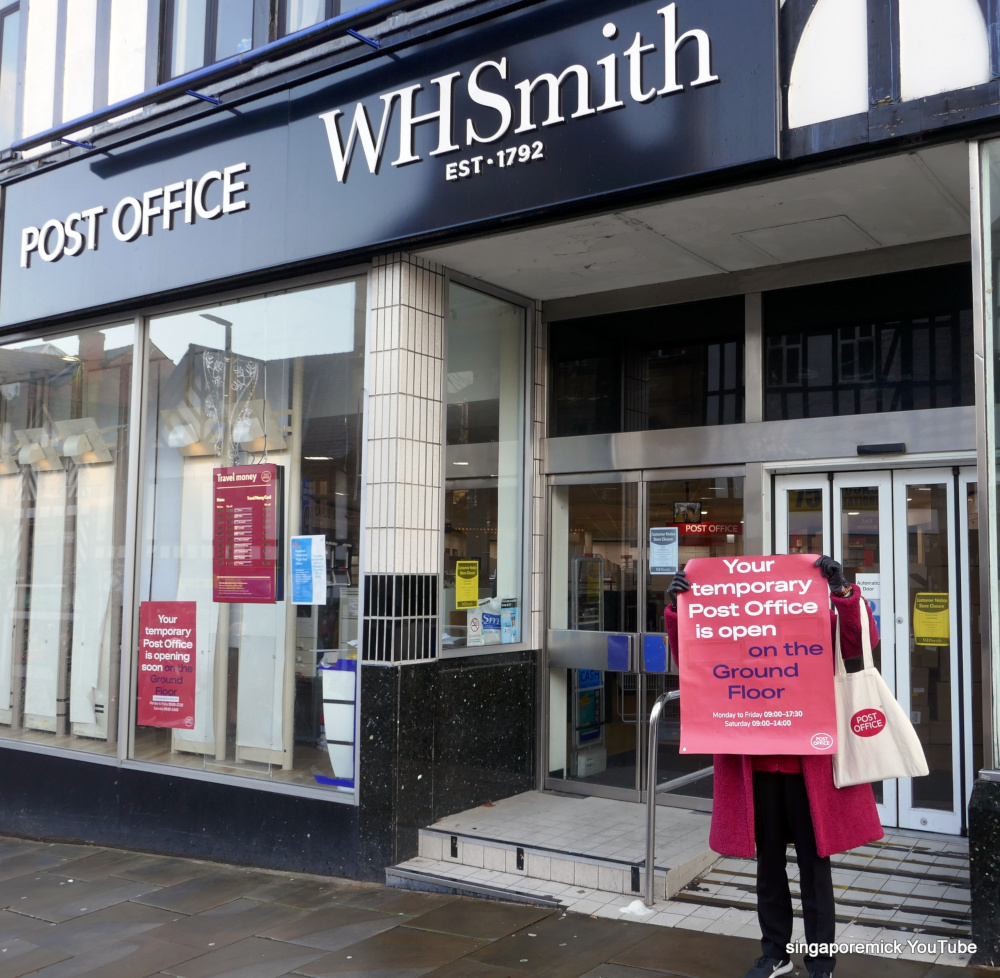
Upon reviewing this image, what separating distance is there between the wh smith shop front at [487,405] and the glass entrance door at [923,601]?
2cm

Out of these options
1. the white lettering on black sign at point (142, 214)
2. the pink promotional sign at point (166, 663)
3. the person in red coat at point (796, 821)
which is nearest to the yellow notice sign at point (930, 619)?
the person in red coat at point (796, 821)

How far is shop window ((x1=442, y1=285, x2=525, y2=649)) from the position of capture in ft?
22.1

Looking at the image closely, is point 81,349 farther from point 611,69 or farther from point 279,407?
point 611,69

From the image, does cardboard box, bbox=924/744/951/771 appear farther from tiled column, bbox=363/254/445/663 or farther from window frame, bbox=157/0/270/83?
window frame, bbox=157/0/270/83

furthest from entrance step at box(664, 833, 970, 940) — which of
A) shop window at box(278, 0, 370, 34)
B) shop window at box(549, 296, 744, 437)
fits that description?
shop window at box(278, 0, 370, 34)

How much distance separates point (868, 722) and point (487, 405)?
3824 mm

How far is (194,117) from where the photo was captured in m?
→ 7.00

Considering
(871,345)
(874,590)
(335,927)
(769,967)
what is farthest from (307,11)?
(769,967)

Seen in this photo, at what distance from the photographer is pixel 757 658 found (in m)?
4.23

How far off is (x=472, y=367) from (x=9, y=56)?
5.57m

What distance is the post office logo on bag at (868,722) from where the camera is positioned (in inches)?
155

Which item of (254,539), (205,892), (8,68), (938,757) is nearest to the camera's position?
(938,757)

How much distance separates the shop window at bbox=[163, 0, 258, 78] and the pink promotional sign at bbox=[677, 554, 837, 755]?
17.4 feet

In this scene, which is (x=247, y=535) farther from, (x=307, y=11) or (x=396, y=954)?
(x=307, y=11)
